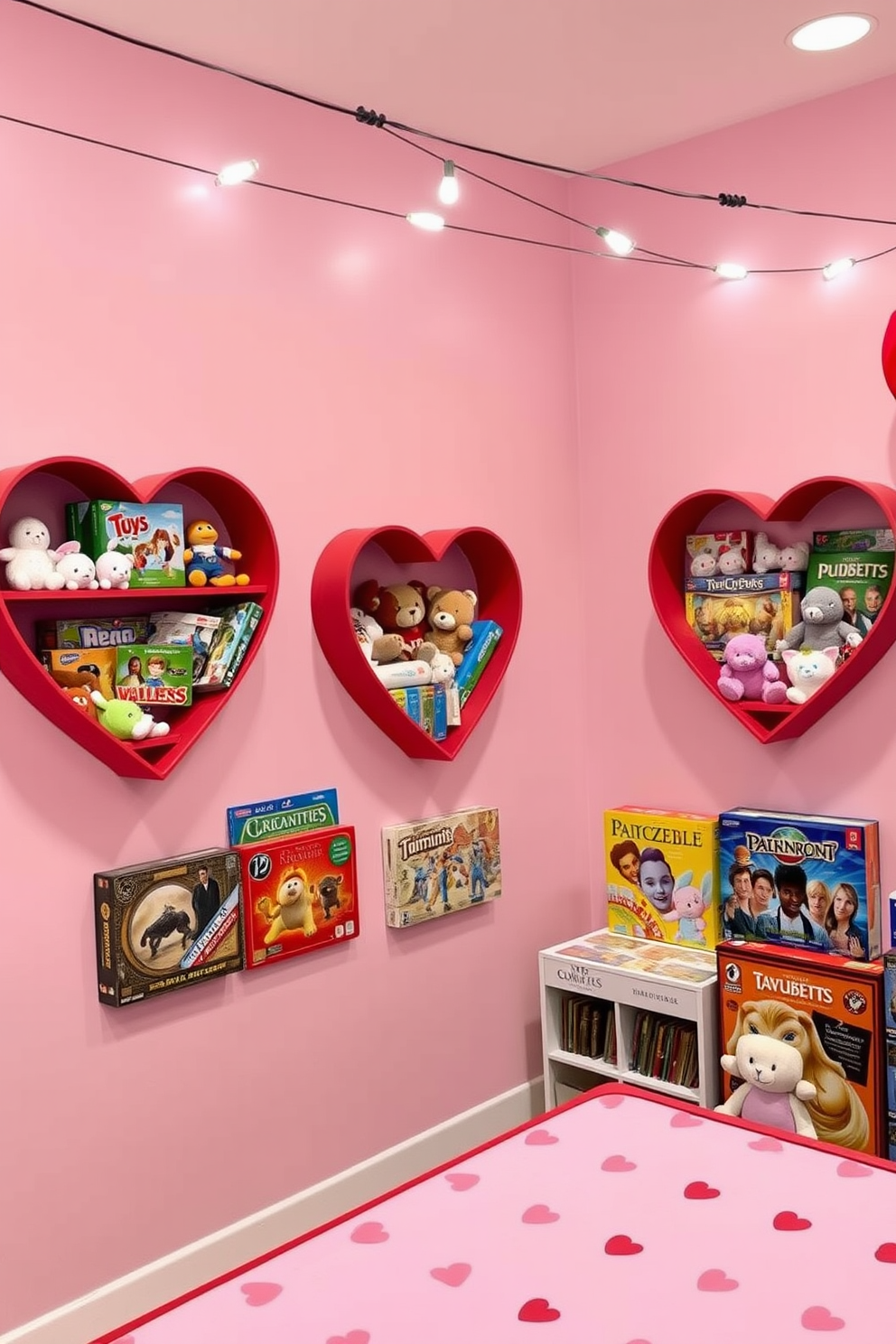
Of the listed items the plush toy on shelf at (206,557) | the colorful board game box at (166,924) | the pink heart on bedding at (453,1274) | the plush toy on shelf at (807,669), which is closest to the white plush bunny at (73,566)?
the plush toy on shelf at (206,557)

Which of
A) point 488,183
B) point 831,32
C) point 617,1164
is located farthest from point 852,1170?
point 488,183

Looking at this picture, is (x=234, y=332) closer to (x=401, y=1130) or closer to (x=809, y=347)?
(x=809, y=347)

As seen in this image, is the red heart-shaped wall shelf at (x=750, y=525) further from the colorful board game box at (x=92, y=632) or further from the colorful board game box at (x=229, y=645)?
the colorful board game box at (x=92, y=632)

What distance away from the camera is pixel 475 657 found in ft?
9.95

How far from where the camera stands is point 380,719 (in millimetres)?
2867

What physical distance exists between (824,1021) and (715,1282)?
1186 millimetres

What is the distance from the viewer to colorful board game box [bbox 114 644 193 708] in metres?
2.31

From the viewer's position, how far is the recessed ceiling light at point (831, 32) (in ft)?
8.03

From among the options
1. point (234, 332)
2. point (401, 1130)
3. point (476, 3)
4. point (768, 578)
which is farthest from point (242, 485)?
point (401, 1130)

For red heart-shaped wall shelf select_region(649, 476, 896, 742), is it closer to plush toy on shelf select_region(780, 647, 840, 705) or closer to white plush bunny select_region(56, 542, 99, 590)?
plush toy on shelf select_region(780, 647, 840, 705)

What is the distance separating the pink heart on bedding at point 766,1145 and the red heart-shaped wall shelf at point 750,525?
3.60 feet

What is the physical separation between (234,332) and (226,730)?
0.84 meters

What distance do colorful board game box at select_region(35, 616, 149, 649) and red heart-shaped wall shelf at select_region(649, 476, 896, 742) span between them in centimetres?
131

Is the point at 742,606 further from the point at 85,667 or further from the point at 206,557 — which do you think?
the point at 85,667
